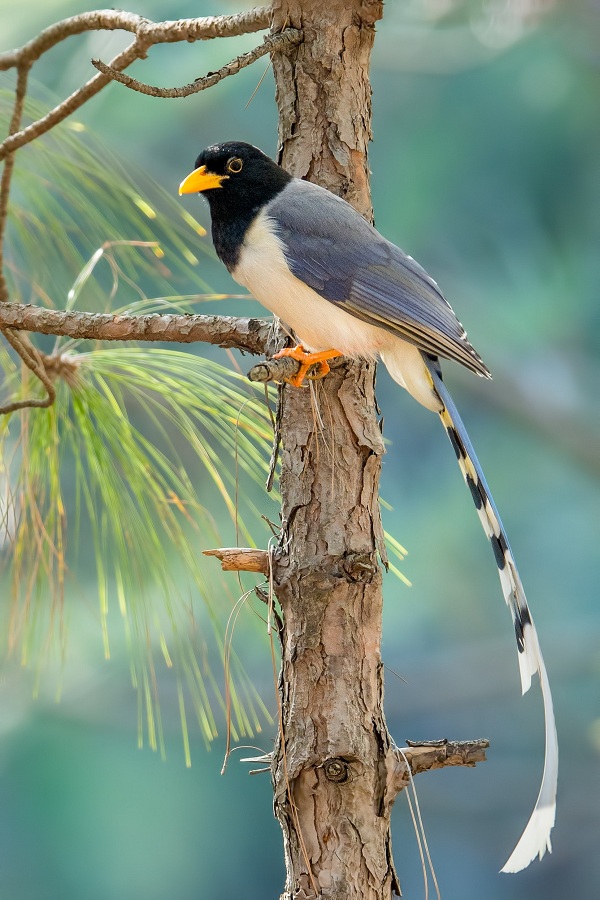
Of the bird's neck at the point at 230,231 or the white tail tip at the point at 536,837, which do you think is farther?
the bird's neck at the point at 230,231

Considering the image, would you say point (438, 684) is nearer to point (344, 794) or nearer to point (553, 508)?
point (553, 508)

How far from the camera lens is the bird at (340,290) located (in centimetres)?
106

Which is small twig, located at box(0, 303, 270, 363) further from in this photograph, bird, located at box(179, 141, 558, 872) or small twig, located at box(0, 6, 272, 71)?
small twig, located at box(0, 6, 272, 71)

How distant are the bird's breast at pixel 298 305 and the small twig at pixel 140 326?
39mm

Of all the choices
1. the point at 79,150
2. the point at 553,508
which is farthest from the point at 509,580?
the point at 553,508

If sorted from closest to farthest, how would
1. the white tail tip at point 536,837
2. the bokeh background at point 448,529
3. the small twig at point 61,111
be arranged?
the white tail tip at point 536,837
the small twig at point 61,111
the bokeh background at point 448,529

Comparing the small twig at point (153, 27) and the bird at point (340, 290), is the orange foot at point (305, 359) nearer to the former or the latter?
the bird at point (340, 290)

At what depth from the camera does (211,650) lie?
3297 millimetres

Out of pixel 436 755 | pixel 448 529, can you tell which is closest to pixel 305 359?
pixel 436 755

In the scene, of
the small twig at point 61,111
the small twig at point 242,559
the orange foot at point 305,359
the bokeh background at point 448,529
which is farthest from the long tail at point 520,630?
the bokeh background at point 448,529

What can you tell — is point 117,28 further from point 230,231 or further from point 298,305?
point 298,305

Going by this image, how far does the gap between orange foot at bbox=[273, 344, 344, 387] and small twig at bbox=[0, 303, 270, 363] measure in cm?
5

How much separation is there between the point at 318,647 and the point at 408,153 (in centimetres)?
281

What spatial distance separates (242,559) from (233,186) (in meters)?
0.43
